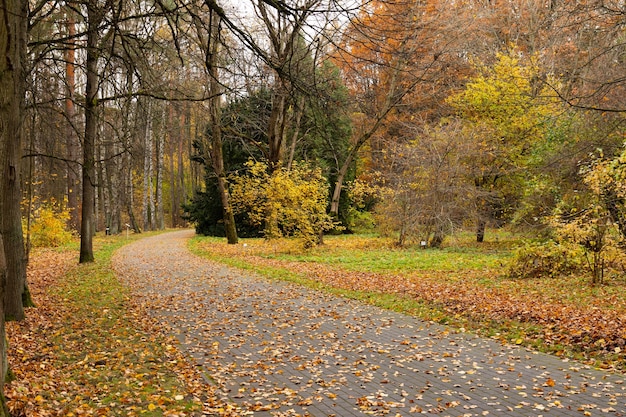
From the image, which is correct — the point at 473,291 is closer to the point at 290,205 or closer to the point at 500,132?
the point at 290,205

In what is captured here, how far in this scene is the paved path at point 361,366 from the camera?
541 cm

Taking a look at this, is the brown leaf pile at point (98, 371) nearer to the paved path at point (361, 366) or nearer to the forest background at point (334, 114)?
the paved path at point (361, 366)

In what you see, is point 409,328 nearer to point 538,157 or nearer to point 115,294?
point 115,294

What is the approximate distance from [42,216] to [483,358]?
21.9 m

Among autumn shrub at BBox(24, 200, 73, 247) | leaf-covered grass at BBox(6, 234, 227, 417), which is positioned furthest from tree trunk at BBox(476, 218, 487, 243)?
autumn shrub at BBox(24, 200, 73, 247)

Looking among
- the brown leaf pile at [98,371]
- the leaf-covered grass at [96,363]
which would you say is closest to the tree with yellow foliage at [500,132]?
the leaf-covered grass at [96,363]

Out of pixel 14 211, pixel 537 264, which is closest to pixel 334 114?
pixel 14 211

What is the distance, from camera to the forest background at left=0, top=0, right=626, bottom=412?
7.50 meters

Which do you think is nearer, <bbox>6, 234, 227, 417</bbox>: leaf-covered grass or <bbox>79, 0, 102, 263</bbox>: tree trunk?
<bbox>6, 234, 227, 417</bbox>: leaf-covered grass

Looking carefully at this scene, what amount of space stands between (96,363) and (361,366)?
336 cm

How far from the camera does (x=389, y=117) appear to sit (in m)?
36.1

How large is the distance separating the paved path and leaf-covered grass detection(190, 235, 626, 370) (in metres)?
0.65

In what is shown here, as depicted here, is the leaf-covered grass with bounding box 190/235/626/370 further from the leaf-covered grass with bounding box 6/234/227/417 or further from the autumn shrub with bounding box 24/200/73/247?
the autumn shrub with bounding box 24/200/73/247

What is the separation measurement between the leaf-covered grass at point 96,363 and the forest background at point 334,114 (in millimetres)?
1265
